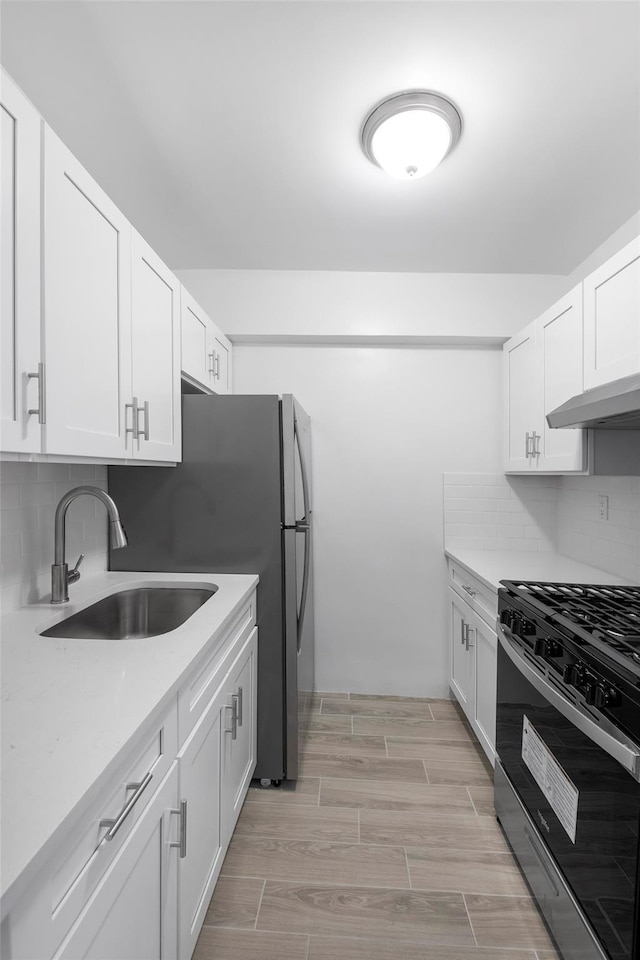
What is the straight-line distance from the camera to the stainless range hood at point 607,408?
1.48m

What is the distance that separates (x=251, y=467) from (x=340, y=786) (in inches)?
57.3

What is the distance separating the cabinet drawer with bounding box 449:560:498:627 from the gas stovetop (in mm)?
269

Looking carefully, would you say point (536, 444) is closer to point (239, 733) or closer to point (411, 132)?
point (411, 132)

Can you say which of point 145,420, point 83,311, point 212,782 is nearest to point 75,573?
point 145,420

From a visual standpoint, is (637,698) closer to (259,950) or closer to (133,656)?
(133,656)

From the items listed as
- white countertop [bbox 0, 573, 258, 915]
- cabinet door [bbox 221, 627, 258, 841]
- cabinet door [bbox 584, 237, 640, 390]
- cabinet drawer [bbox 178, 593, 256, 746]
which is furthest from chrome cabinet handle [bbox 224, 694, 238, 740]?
cabinet door [bbox 584, 237, 640, 390]

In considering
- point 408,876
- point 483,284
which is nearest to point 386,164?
point 483,284

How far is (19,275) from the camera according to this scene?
3.56ft

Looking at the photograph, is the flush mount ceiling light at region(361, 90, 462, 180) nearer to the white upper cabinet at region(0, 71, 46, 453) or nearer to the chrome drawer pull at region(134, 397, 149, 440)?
the white upper cabinet at region(0, 71, 46, 453)

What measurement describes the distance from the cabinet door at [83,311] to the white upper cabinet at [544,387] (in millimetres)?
1790

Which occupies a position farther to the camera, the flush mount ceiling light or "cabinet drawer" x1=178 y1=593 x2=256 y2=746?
the flush mount ceiling light

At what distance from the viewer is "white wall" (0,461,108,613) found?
1.60 metres

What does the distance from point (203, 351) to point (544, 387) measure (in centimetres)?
170

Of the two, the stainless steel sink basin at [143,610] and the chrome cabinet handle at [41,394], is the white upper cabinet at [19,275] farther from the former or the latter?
the stainless steel sink basin at [143,610]
